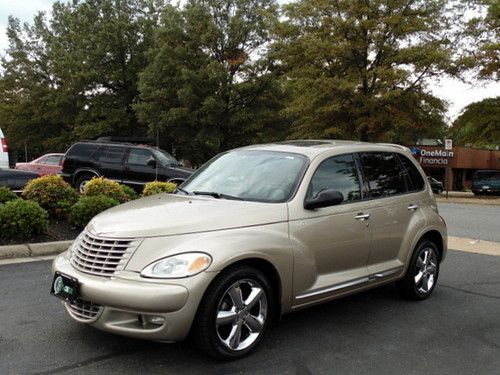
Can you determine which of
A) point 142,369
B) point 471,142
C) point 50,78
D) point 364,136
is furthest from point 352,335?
point 50,78

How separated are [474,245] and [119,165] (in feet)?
30.5

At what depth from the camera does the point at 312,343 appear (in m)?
4.36

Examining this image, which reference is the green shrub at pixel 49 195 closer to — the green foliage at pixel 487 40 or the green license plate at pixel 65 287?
the green license plate at pixel 65 287

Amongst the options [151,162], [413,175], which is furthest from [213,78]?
[413,175]

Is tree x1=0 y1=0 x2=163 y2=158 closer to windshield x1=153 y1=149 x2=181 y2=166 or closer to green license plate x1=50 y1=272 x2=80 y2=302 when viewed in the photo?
windshield x1=153 y1=149 x2=181 y2=166

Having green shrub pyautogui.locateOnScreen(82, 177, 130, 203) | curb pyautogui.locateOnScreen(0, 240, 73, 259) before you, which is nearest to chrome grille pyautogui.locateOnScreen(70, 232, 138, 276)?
curb pyautogui.locateOnScreen(0, 240, 73, 259)

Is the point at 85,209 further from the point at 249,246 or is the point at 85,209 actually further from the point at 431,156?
the point at 431,156

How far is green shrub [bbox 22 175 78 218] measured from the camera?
28.2 ft

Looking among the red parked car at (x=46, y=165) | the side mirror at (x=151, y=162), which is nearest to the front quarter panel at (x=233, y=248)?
the side mirror at (x=151, y=162)

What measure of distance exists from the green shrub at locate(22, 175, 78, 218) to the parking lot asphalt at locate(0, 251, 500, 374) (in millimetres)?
2852

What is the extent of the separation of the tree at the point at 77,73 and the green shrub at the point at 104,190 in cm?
2512

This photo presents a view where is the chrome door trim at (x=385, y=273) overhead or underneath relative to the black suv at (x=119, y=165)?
underneath

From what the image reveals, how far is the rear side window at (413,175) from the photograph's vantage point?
19.1ft

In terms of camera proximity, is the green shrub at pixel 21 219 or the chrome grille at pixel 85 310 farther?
the green shrub at pixel 21 219
